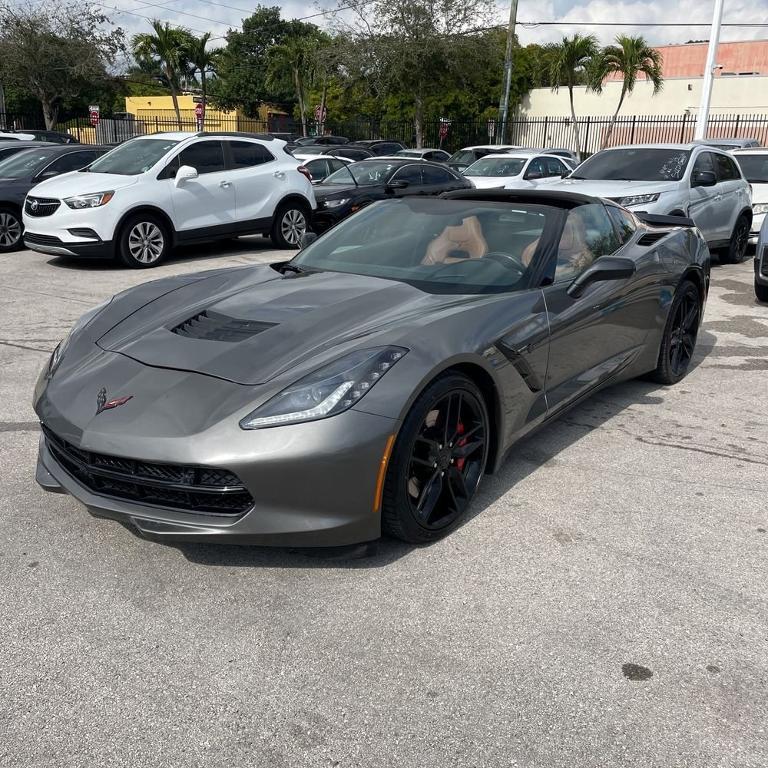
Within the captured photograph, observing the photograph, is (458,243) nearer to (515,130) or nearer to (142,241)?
(142,241)

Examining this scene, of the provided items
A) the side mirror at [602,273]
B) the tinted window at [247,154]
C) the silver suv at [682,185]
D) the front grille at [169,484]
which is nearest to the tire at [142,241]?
the tinted window at [247,154]

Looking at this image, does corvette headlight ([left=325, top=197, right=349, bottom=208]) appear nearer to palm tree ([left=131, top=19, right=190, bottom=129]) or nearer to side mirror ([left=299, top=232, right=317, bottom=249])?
side mirror ([left=299, top=232, right=317, bottom=249])

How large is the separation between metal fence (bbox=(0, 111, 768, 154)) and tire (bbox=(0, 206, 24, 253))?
81.2 feet

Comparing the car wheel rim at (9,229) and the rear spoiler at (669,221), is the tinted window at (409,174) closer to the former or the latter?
the car wheel rim at (9,229)

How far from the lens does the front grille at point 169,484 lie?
112 inches

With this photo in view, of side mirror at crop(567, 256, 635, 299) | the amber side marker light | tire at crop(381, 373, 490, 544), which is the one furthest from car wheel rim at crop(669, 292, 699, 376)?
the amber side marker light

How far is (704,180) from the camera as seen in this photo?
411 inches

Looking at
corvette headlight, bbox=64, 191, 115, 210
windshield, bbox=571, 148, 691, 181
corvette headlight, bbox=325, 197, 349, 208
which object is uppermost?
windshield, bbox=571, 148, 691, 181

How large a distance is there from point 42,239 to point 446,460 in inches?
341

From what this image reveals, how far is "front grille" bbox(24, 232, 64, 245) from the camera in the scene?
1019 cm

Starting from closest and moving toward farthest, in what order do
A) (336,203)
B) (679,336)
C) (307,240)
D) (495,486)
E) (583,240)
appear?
(495,486), (583,240), (307,240), (679,336), (336,203)

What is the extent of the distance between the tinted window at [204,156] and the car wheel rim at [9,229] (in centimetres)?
286

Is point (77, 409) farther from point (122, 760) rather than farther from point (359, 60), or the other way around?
point (359, 60)

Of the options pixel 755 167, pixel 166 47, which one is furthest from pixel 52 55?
pixel 755 167
